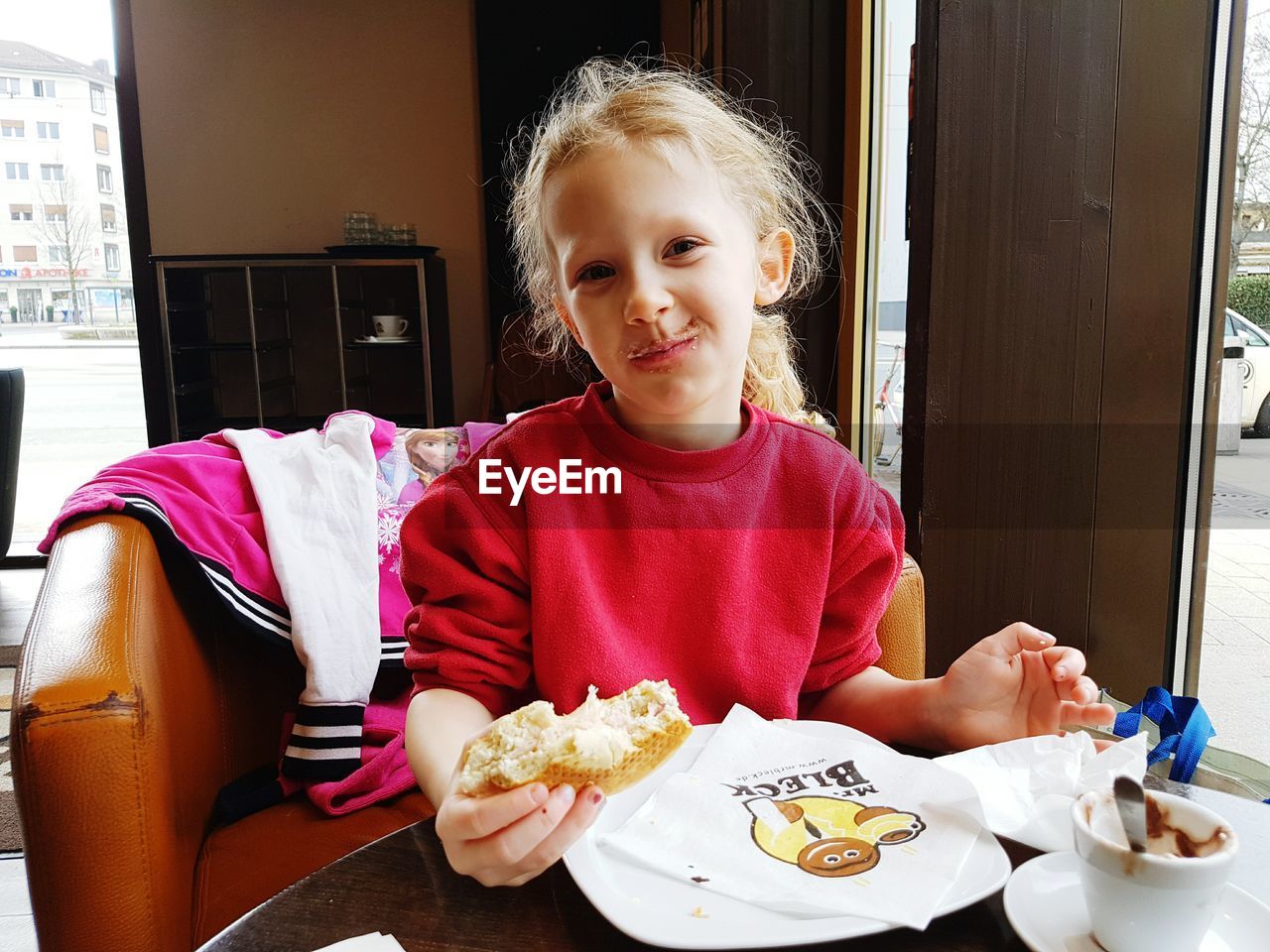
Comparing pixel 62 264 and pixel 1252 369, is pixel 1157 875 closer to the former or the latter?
pixel 1252 369

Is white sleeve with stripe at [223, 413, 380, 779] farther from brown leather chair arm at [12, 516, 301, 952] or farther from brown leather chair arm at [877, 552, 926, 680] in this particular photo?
brown leather chair arm at [877, 552, 926, 680]

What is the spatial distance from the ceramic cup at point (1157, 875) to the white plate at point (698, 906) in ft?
0.28

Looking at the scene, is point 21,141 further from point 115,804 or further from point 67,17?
point 115,804

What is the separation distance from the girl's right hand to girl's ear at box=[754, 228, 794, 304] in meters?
0.72

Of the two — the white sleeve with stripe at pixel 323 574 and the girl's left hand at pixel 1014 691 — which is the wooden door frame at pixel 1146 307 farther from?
the white sleeve with stripe at pixel 323 574

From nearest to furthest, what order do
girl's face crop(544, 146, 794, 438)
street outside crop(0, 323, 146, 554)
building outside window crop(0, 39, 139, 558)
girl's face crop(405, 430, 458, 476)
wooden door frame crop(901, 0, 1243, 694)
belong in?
girl's face crop(544, 146, 794, 438), wooden door frame crop(901, 0, 1243, 694), girl's face crop(405, 430, 458, 476), building outside window crop(0, 39, 139, 558), street outside crop(0, 323, 146, 554)

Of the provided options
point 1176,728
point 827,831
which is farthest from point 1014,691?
point 827,831

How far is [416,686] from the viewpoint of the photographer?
39.2 inches

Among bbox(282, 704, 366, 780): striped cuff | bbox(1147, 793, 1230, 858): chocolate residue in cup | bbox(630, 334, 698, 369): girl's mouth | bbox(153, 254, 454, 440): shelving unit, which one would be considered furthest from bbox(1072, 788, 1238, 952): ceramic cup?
bbox(153, 254, 454, 440): shelving unit

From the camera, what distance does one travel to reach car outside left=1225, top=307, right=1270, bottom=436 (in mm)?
1345

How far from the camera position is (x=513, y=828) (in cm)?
60

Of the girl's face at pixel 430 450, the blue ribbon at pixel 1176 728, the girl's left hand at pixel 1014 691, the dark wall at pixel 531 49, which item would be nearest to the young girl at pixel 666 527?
the girl's left hand at pixel 1014 691

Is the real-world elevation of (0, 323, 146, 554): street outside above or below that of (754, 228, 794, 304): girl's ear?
below

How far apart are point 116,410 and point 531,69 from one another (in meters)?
2.75
